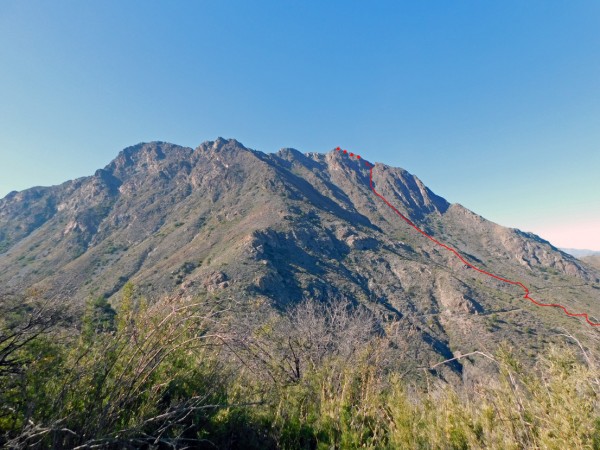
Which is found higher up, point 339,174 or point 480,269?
point 339,174

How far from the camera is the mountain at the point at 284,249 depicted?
5375 cm

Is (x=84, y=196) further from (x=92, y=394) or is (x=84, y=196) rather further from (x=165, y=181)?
(x=92, y=394)

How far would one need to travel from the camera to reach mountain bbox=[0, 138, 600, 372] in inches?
2116

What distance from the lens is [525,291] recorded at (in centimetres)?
7531

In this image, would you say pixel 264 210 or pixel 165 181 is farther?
pixel 165 181

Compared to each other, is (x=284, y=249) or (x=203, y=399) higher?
(x=203, y=399)

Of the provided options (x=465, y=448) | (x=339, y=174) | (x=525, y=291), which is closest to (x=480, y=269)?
(x=525, y=291)

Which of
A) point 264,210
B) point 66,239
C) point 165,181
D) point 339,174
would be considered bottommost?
point 66,239

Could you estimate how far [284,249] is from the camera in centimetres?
7069

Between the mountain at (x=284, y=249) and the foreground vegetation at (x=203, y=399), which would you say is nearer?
the foreground vegetation at (x=203, y=399)

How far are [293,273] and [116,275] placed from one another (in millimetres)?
42210

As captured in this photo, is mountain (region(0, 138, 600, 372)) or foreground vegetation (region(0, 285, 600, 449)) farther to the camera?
mountain (region(0, 138, 600, 372))

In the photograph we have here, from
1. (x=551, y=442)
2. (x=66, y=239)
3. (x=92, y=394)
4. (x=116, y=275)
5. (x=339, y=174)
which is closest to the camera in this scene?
(x=551, y=442)

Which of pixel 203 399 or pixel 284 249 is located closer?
pixel 203 399
